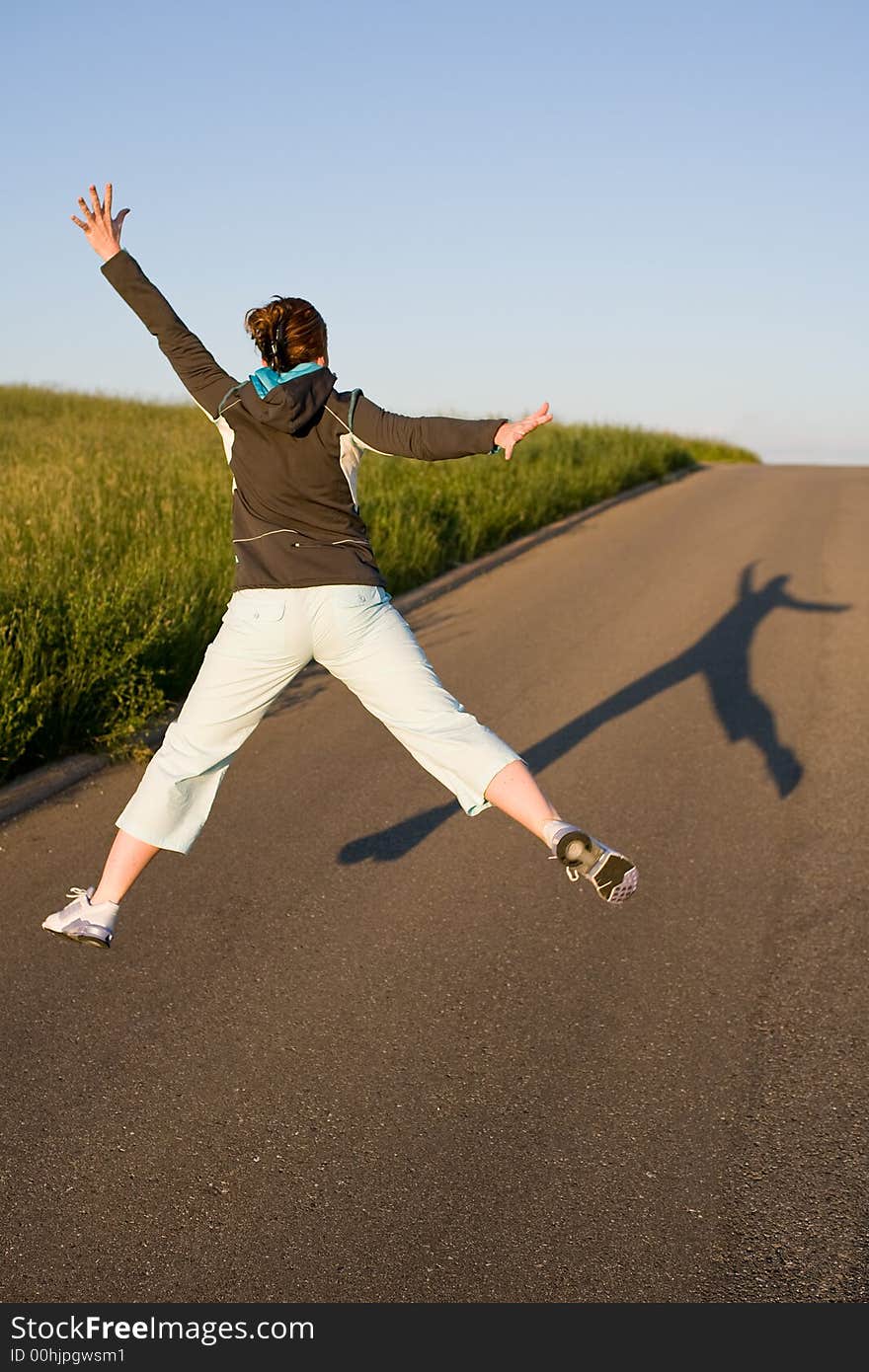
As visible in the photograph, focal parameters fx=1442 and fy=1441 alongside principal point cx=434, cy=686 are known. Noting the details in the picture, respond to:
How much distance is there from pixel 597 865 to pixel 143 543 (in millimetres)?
7407

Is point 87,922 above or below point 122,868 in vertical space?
below

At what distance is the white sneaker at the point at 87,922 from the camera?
4449mm

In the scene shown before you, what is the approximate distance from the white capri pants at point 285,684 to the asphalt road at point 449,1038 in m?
0.70

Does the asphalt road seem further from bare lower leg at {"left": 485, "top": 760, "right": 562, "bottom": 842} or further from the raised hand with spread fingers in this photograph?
the raised hand with spread fingers

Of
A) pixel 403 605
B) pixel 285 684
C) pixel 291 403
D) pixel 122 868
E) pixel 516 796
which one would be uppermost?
pixel 291 403

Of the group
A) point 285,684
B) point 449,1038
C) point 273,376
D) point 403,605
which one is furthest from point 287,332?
point 403,605

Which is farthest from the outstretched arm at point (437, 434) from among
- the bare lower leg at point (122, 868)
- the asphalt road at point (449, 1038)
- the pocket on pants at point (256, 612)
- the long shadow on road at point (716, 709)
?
the long shadow on road at point (716, 709)

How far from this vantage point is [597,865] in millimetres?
4289

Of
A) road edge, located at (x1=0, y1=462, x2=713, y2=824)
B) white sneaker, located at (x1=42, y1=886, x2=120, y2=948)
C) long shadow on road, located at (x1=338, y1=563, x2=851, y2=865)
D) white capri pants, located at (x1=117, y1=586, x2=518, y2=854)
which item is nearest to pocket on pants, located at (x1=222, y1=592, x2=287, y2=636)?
white capri pants, located at (x1=117, y1=586, x2=518, y2=854)

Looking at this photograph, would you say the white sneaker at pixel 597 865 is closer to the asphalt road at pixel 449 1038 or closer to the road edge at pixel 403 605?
the asphalt road at pixel 449 1038

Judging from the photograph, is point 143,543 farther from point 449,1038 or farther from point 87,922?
point 449,1038

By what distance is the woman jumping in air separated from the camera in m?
4.33

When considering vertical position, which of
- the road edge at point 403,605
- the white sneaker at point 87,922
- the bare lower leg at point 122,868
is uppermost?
the bare lower leg at point 122,868
